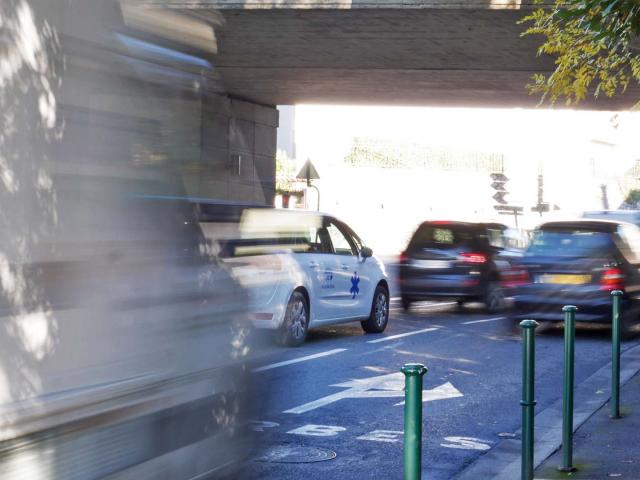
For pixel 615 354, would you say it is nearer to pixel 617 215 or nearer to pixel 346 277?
pixel 346 277

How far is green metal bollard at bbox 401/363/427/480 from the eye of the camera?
403 centimetres

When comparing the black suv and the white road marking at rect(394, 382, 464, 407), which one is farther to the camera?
the black suv

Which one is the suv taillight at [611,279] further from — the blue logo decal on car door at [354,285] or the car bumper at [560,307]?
the blue logo decal on car door at [354,285]

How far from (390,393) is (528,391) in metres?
4.25

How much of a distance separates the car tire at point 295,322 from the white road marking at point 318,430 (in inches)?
164

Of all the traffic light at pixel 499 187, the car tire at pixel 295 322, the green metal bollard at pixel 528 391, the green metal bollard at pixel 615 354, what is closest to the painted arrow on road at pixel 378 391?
the green metal bollard at pixel 615 354

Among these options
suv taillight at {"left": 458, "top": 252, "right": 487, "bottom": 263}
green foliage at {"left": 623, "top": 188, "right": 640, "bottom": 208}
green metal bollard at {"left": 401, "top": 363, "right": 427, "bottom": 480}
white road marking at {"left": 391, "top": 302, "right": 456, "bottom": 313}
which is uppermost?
green foliage at {"left": 623, "top": 188, "right": 640, "bottom": 208}

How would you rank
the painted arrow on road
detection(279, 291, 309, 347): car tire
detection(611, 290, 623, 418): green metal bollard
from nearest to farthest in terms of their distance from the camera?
detection(611, 290, 623, 418): green metal bollard < the painted arrow on road < detection(279, 291, 309, 347): car tire

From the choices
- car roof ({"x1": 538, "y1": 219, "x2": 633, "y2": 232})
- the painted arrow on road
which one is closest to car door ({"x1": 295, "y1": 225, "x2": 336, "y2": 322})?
the painted arrow on road

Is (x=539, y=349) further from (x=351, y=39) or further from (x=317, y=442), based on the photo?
(x=351, y=39)

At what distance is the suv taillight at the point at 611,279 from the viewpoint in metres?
14.6

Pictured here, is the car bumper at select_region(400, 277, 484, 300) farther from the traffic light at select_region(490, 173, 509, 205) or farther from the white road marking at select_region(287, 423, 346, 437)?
the white road marking at select_region(287, 423, 346, 437)

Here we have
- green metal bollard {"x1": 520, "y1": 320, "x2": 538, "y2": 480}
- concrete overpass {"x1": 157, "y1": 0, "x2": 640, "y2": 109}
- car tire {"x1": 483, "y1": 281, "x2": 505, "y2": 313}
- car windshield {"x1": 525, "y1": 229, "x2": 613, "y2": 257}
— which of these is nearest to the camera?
green metal bollard {"x1": 520, "y1": 320, "x2": 538, "y2": 480}

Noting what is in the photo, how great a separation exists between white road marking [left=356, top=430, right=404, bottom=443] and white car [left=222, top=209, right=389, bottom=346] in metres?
2.70
